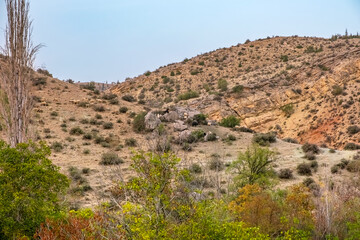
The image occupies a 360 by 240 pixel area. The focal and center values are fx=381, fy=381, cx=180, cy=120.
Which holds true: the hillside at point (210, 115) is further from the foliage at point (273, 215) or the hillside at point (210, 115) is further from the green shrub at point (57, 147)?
the foliage at point (273, 215)

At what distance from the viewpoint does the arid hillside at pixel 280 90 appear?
34.5m

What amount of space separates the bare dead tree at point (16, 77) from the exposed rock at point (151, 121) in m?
16.7

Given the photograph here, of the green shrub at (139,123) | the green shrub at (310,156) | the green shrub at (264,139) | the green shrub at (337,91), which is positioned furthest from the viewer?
the green shrub at (337,91)

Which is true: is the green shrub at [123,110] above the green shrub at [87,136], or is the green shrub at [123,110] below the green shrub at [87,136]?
above

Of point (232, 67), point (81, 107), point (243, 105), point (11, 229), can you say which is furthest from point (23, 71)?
point (232, 67)

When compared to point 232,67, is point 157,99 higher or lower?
lower

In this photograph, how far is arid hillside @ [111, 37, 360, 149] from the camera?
34.5m

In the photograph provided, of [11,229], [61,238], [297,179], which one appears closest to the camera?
[61,238]

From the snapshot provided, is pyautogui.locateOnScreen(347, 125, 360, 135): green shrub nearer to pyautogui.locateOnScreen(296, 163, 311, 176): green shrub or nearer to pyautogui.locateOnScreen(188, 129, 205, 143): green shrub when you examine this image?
pyautogui.locateOnScreen(296, 163, 311, 176): green shrub

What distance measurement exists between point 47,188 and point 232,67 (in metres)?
48.5

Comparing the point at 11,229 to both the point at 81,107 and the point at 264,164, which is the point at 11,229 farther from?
the point at 81,107

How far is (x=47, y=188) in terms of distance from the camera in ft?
26.2

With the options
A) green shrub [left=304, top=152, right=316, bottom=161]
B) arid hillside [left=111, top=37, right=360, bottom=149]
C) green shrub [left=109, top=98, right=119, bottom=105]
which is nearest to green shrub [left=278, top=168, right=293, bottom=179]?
green shrub [left=304, top=152, right=316, bottom=161]

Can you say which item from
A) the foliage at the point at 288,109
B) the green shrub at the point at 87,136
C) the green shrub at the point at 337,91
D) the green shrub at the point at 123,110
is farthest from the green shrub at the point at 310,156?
the green shrub at the point at 123,110
